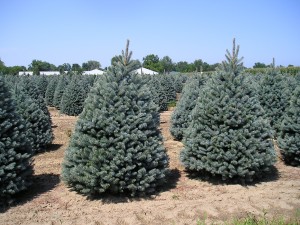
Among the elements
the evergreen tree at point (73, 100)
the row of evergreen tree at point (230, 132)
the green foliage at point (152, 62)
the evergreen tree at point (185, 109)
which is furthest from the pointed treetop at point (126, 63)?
the green foliage at point (152, 62)

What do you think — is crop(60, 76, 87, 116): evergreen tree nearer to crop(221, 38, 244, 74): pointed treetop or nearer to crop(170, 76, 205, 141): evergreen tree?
crop(170, 76, 205, 141): evergreen tree

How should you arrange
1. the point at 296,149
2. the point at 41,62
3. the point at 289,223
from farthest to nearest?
the point at 41,62 < the point at 296,149 < the point at 289,223

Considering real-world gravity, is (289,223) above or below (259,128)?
below

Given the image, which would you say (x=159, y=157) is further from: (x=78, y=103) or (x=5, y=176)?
(x=78, y=103)

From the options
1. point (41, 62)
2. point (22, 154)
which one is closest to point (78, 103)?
point (22, 154)

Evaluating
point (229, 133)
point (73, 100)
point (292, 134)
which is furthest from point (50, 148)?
point (73, 100)

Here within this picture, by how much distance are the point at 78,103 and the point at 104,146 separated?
551 inches

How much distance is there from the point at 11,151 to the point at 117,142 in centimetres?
186

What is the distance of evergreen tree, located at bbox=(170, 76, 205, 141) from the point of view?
37.4ft

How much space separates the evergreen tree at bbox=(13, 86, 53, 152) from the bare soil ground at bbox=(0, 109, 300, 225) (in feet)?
7.29

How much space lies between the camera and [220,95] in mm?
7324

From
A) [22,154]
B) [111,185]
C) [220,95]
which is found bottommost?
[111,185]

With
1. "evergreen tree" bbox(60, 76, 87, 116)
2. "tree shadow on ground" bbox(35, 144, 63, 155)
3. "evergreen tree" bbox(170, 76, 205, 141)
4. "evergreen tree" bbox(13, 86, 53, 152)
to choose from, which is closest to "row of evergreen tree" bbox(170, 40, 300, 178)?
"evergreen tree" bbox(170, 76, 205, 141)

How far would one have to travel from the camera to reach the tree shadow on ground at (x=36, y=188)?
633cm
